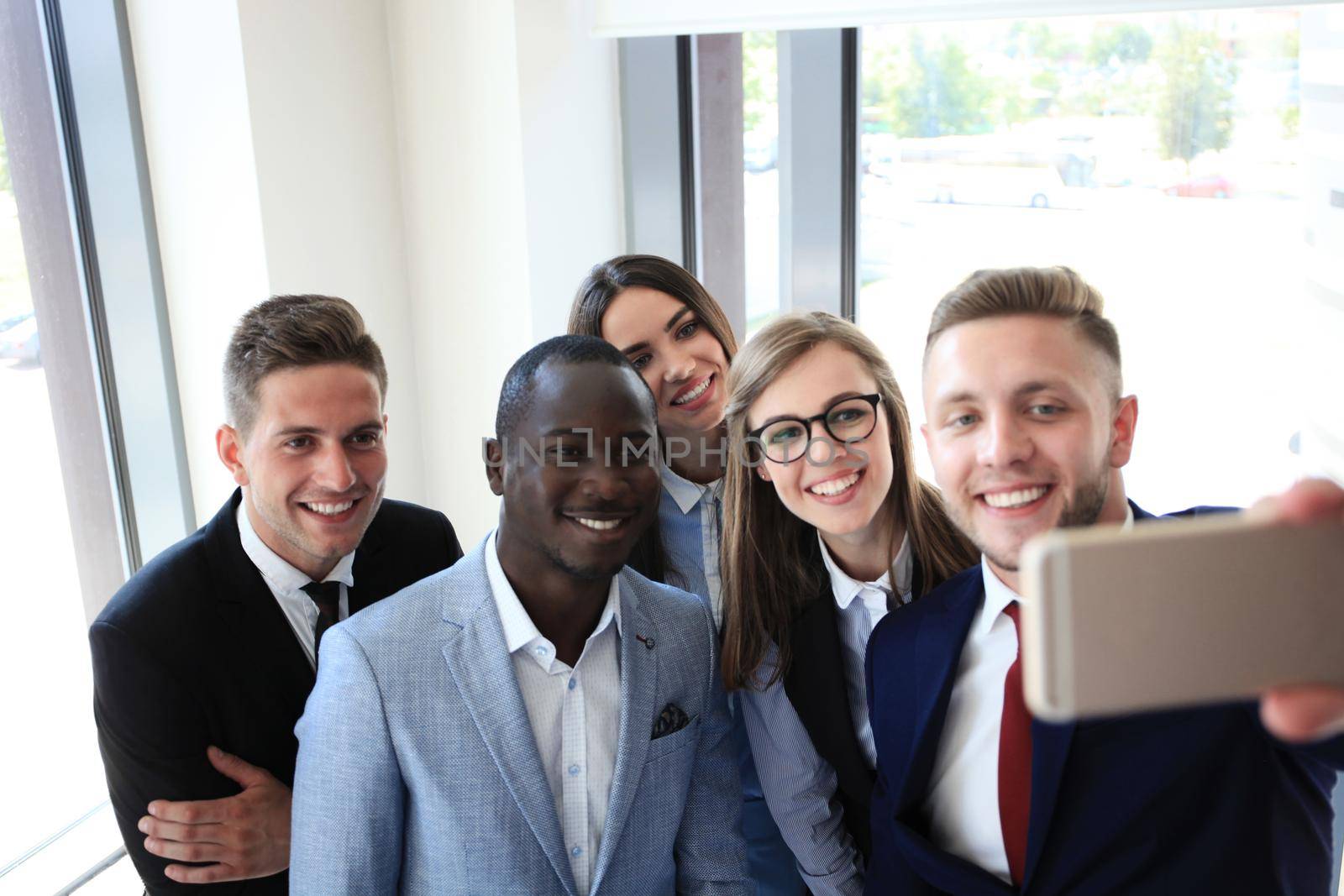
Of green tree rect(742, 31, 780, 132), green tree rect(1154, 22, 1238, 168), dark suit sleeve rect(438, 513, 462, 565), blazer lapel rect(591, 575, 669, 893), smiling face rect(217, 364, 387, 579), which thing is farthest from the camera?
green tree rect(742, 31, 780, 132)

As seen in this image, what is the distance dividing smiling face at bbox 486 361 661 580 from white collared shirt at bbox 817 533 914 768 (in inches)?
23.3

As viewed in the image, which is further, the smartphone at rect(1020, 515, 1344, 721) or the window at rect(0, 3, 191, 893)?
the window at rect(0, 3, 191, 893)

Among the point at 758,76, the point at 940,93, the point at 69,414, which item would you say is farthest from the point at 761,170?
the point at 69,414

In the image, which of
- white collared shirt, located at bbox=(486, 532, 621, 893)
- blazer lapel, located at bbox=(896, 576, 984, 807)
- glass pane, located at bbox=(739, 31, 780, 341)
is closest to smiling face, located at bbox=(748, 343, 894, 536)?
blazer lapel, located at bbox=(896, 576, 984, 807)

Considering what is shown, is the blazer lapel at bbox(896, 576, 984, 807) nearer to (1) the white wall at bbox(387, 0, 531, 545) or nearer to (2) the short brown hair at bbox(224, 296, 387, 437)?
(2) the short brown hair at bbox(224, 296, 387, 437)

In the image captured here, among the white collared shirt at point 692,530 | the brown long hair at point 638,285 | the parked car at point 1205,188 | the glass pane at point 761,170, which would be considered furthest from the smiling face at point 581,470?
the parked car at point 1205,188

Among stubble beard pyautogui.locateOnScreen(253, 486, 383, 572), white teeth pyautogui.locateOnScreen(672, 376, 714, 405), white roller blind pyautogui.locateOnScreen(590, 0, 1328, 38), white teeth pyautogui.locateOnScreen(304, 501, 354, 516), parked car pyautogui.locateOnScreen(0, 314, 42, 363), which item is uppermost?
white roller blind pyautogui.locateOnScreen(590, 0, 1328, 38)

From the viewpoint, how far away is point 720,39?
3668 millimetres

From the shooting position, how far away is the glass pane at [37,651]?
2717 millimetres

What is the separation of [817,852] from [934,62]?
7.88ft

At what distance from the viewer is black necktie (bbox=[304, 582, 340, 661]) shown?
1.85 m

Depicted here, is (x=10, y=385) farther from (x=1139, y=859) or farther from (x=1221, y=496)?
(x=1221, y=496)

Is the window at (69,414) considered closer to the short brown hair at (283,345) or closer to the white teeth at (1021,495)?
the short brown hair at (283,345)

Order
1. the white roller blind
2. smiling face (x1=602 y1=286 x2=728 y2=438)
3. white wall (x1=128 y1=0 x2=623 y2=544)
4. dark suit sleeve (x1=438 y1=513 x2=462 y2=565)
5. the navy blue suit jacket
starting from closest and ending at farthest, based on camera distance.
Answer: the navy blue suit jacket → dark suit sleeve (x1=438 y1=513 x2=462 y2=565) → smiling face (x1=602 y1=286 x2=728 y2=438) → the white roller blind → white wall (x1=128 y1=0 x2=623 y2=544)
